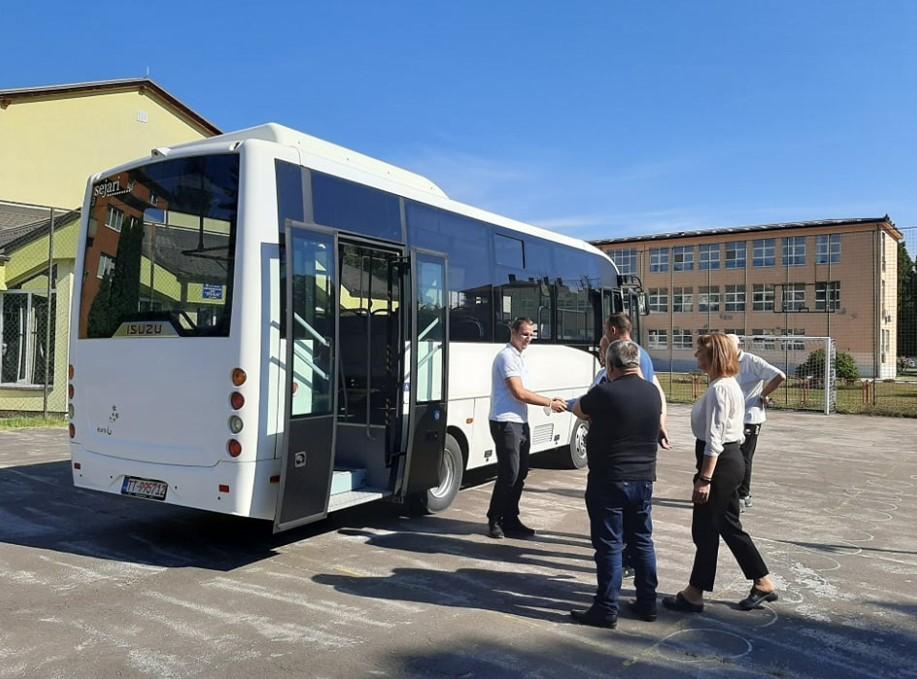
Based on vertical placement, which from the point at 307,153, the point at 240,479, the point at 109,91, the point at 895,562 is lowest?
the point at 895,562

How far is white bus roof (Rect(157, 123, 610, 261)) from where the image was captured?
668 cm

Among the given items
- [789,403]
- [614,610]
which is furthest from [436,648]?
[789,403]

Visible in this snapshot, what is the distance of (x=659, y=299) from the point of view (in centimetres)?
4831

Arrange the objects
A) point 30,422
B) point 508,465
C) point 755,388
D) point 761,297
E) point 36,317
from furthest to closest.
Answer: point 761,297 < point 36,317 < point 30,422 < point 755,388 < point 508,465

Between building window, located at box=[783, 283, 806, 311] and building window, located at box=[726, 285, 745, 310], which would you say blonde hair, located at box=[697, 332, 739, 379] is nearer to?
building window, located at box=[783, 283, 806, 311]

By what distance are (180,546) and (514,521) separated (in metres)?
3.12

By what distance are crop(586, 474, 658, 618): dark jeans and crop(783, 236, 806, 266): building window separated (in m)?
45.6

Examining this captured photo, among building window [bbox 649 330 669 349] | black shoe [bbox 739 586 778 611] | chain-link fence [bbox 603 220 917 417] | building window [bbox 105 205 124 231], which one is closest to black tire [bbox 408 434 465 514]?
black shoe [bbox 739 586 778 611]

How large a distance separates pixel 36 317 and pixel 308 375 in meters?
14.3

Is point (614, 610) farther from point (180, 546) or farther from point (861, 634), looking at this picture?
point (180, 546)

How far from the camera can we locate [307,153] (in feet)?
21.2

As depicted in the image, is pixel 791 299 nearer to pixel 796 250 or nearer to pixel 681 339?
pixel 796 250

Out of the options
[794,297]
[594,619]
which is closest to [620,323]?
[594,619]

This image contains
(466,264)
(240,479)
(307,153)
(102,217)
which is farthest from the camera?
(466,264)
